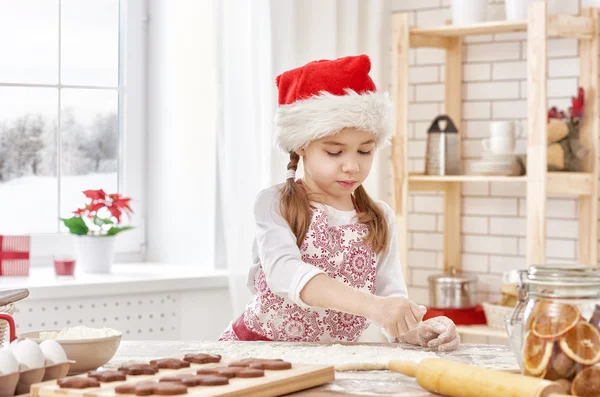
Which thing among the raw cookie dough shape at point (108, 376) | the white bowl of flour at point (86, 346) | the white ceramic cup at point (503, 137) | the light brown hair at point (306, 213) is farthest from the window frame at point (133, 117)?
the raw cookie dough shape at point (108, 376)

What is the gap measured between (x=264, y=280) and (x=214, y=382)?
3.12ft

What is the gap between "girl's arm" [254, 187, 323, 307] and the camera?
2.07 meters

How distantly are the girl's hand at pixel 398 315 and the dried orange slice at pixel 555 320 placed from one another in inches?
17.0

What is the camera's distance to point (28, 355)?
1474 mm

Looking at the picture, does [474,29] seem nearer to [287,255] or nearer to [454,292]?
[454,292]

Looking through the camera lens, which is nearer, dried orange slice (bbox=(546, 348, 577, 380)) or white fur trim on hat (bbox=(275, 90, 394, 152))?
dried orange slice (bbox=(546, 348, 577, 380))

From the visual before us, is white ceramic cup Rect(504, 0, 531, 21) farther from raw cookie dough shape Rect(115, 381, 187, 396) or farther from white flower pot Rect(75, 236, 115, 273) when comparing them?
raw cookie dough shape Rect(115, 381, 187, 396)

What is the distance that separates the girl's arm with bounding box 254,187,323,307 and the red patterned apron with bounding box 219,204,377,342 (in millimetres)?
94

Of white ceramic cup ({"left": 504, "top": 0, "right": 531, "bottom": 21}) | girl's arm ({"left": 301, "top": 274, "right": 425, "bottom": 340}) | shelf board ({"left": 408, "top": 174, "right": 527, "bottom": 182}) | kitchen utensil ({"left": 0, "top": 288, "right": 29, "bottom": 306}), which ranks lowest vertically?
girl's arm ({"left": 301, "top": 274, "right": 425, "bottom": 340})

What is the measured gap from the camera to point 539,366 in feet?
4.71

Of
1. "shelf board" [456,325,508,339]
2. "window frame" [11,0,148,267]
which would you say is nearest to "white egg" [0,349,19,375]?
"shelf board" [456,325,508,339]

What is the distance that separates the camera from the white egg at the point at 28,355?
1463mm

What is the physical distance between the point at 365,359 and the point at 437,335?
0.89 feet

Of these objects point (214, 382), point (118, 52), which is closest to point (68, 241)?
point (118, 52)
